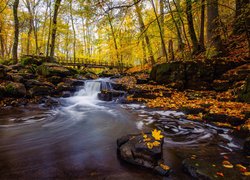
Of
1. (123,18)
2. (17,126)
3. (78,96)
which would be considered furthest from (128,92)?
(17,126)

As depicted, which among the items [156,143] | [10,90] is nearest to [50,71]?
[10,90]

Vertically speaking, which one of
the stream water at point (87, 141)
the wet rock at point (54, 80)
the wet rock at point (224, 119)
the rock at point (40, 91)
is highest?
the wet rock at point (54, 80)

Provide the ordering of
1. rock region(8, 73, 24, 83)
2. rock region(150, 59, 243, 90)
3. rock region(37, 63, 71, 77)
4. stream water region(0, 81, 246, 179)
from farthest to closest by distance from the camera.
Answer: rock region(37, 63, 71, 77) < rock region(8, 73, 24, 83) < rock region(150, 59, 243, 90) < stream water region(0, 81, 246, 179)

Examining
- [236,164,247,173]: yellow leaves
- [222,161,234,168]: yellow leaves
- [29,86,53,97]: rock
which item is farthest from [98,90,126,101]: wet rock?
[236,164,247,173]: yellow leaves

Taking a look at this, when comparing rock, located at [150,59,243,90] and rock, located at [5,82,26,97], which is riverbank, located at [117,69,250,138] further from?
rock, located at [5,82,26,97]

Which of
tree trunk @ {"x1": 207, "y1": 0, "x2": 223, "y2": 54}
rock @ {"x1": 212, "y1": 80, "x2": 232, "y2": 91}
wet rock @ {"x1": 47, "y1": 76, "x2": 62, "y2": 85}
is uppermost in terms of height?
tree trunk @ {"x1": 207, "y1": 0, "x2": 223, "y2": 54}

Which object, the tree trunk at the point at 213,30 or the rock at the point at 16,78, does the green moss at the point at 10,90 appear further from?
the tree trunk at the point at 213,30

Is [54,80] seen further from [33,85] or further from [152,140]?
[152,140]

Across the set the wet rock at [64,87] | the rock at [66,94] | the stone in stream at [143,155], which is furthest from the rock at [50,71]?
the stone in stream at [143,155]

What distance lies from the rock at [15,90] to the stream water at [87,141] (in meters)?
1.64

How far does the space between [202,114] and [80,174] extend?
494 centimetres

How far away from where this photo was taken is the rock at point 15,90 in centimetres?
975

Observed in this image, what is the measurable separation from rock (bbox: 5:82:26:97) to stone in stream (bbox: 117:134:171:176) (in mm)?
8267

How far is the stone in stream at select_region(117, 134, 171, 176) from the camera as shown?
3.31m
